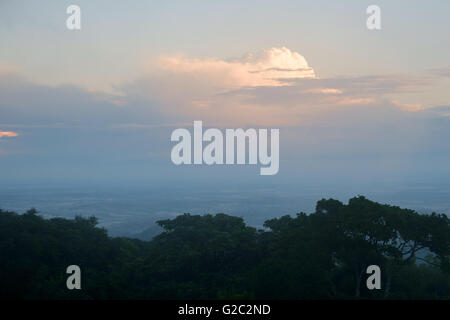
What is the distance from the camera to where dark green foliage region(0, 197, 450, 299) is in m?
12.3

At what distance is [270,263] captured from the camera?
42.1 feet

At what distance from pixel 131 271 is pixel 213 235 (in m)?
4.48

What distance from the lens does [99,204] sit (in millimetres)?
102750

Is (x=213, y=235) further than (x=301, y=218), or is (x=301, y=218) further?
(x=213, y=235)

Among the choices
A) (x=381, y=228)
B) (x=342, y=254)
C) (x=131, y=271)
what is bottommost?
(x=131, y=271)

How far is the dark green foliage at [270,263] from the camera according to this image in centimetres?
1230

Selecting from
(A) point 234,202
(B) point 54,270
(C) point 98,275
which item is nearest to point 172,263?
(C) point 98,275
